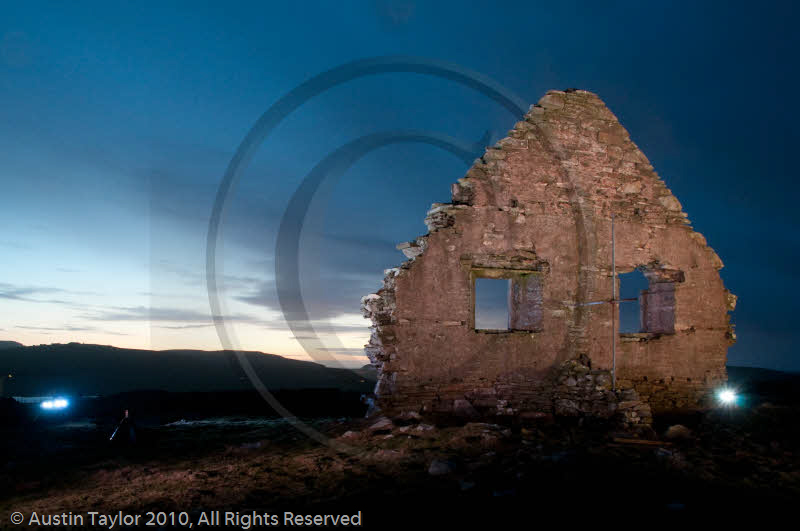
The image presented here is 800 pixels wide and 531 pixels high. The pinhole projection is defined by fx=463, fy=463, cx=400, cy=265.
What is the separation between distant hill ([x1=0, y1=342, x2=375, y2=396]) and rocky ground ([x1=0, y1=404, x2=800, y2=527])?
20.5m

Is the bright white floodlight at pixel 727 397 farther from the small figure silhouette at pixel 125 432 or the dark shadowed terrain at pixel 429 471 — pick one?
the small figure silhouette at pixel 125 432

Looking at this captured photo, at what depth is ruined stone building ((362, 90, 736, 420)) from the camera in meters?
7.16

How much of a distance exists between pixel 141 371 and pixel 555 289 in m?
36.7

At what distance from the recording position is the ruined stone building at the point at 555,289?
7.16 m

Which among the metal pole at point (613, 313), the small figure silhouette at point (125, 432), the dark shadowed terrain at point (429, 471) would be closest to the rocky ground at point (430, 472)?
the dark shadowed terrain at point (429, 471)

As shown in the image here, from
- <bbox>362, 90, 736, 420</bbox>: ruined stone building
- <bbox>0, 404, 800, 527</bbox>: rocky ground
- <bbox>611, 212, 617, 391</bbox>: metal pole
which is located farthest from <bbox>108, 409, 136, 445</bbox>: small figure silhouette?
<bbox>611, 212, 617, 391</bbox>: metal pole

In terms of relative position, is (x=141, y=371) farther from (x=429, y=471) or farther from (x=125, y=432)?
(x=429, y=471)

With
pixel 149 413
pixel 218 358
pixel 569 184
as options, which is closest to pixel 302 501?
pixel 569 184

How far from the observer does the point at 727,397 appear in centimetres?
809

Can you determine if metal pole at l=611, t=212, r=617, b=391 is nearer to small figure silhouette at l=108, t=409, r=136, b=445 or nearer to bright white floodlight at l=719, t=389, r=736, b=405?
bright white floodlight at l=719, t=389, r=736, b=405

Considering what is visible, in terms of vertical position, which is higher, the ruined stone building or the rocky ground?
the ruined stone building

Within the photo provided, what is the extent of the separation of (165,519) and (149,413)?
31.5 feet

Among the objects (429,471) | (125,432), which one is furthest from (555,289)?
(125,432)

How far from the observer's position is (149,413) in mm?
11969
